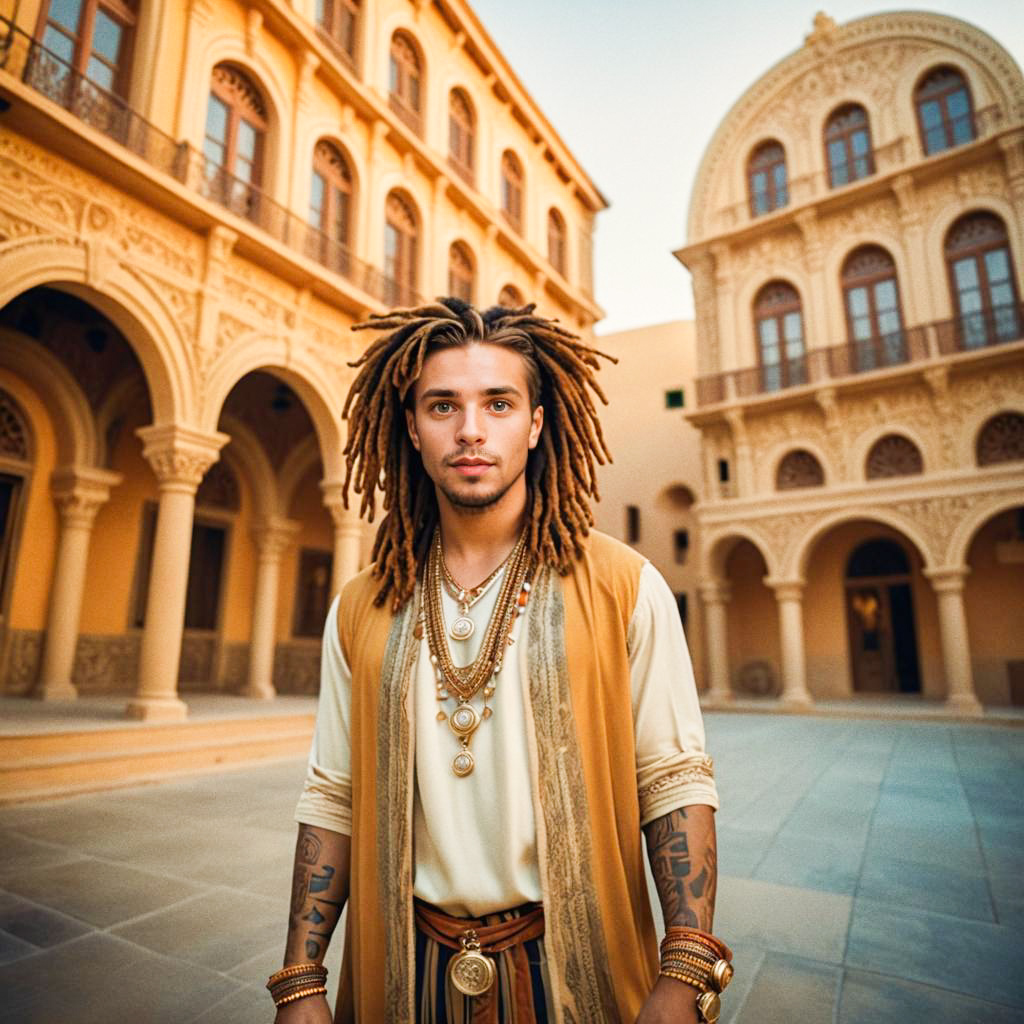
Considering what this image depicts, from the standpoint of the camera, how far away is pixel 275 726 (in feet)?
26.9

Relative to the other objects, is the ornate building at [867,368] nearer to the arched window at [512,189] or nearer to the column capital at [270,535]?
the arched window at [512,189]

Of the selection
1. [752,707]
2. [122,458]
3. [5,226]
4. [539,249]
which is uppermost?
[539,249]

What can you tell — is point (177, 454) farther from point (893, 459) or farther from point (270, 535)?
point (893, 459)

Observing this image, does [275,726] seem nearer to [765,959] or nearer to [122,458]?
[122,458]

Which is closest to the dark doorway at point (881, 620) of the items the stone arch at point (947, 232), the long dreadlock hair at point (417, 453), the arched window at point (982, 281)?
the arched window at point (982, 281)

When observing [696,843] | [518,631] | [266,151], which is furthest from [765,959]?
[266,151]

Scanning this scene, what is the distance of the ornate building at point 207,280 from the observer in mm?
6988

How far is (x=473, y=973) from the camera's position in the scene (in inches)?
48.3

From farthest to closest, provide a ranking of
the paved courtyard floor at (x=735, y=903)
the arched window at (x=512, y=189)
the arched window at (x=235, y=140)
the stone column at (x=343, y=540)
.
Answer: the arched window at (x=512, y=189)
the stone column at (x=343, y=540)
the arched window at (x=235, y=140)
the paved courtyard floor at (x=735, y=903)

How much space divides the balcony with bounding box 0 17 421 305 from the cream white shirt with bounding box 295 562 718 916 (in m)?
7.68

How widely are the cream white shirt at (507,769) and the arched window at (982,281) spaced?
49.6ft

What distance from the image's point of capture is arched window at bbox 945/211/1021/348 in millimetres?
12930

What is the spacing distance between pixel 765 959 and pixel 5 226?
805 centimetres

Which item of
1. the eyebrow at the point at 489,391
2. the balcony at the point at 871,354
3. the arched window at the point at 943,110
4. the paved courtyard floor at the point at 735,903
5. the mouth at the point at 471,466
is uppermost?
the arched window at the point at 943,110
